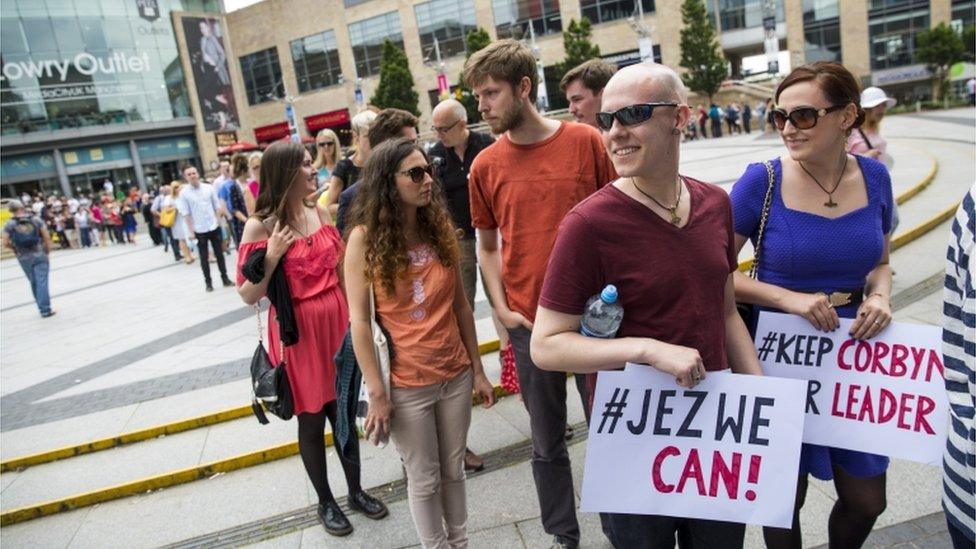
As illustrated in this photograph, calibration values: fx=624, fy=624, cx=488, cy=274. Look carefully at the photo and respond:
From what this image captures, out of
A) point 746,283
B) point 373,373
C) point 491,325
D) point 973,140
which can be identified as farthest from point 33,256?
point 973,140

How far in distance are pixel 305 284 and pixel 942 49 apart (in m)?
45.1

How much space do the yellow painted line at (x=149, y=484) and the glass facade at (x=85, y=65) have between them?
43534 mm

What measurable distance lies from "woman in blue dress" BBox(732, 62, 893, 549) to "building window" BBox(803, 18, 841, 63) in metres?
46.1

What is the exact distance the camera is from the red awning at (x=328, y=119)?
48156 mm

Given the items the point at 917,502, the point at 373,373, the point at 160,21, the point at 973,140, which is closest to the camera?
the point at 373,373

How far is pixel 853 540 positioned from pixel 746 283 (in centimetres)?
97

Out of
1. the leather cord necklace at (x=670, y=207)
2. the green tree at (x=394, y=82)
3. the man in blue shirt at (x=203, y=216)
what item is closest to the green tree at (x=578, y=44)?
the green tree at (x=394, y=82)

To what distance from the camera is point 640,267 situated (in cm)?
163

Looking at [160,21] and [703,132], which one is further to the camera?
[160,21]

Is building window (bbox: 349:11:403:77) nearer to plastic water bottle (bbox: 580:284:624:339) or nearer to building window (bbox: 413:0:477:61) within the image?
building window (bbox: 413:0:477:61)

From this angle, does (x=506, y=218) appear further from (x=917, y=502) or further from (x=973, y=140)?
(x=973, y=140)

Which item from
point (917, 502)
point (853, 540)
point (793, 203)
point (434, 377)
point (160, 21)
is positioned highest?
point (160, 21)

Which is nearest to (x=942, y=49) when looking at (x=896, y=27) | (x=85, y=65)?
(x=896, y=27)

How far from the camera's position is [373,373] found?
96.1 inches
